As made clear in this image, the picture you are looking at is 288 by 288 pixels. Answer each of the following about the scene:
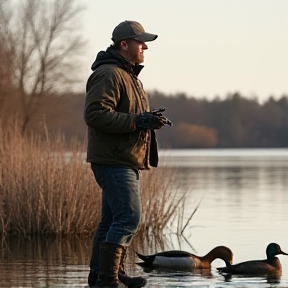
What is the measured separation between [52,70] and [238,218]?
892 inches

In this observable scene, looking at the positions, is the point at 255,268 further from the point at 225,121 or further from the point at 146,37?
the point at 225,121

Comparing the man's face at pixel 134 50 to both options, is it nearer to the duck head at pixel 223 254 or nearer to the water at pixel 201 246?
the water at pixel 201 246

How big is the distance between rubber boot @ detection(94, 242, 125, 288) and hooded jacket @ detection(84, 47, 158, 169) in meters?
0.65

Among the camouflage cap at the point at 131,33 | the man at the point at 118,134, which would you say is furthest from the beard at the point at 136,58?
the camouflage cap at the point at 131,33

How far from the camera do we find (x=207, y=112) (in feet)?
306

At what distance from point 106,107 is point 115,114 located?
0.10 meters

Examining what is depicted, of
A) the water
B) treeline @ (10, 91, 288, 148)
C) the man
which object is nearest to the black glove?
the man

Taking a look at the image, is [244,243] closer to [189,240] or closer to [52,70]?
[189,240]

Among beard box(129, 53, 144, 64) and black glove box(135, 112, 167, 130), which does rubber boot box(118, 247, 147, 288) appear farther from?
beard box(129, 53, 144, 64)

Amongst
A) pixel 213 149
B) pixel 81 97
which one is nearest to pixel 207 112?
pixel 213 149

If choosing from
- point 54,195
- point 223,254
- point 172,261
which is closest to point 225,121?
point 54,195

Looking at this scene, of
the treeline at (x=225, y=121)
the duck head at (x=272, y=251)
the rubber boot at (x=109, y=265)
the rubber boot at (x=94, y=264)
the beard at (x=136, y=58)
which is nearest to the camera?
the rubber boot at (x=109, y=265)

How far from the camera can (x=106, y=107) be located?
24.6 feet

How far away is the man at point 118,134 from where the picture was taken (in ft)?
24.6
